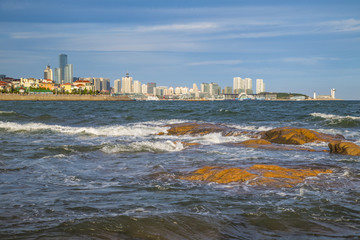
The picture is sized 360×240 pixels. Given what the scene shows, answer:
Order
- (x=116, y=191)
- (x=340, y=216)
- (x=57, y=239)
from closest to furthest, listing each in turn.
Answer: (x=57, y=239)
(x=340, y=216)
(x=116, y=191)

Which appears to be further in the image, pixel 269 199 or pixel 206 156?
pixel 206 156

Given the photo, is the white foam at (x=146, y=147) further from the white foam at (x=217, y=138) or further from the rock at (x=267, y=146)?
the rock at (x=267, y=146)

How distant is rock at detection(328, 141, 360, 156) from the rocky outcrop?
12.0ft

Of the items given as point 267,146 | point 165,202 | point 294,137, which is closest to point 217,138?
point 294,137

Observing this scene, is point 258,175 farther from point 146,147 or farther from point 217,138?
point 217,138

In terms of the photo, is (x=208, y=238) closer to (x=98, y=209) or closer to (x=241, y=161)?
(x=98, y=209)

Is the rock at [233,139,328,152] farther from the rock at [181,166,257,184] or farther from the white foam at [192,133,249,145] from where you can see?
the rock at [181,166,257,184]

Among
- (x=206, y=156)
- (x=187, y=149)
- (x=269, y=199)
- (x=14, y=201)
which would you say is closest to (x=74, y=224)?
(x=14, y=201)

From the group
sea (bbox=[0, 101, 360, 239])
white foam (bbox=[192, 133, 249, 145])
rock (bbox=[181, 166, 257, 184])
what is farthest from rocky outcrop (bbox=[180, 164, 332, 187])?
white foam (bbox=[192, 133, 249, 145])

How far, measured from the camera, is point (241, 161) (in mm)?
10922

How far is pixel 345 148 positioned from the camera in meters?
12.9

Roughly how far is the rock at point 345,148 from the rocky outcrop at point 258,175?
3.66 m

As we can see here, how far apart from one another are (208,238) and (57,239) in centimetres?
205

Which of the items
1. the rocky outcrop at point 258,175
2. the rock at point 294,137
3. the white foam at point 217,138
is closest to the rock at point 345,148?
the rock at point 294,137
